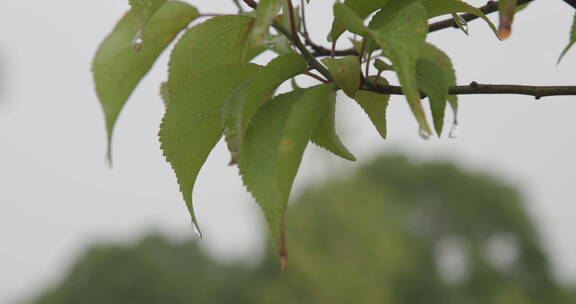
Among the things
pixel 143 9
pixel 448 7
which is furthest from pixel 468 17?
pixel 143 9

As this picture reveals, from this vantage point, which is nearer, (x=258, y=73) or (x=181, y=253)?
(x=258, y=73)

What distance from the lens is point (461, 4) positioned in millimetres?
614

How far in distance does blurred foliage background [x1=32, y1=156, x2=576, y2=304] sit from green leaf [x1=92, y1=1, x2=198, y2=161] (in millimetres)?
12967

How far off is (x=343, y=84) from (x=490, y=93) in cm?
13

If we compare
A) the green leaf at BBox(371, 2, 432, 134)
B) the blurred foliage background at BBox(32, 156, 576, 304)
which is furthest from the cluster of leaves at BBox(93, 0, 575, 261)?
the blurred foliage background at BBox(32, 156, 576, 304)

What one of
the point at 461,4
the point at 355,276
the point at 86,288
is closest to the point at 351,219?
the point at 355,276

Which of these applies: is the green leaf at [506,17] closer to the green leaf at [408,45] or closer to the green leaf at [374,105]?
the green leaf at [408,45]

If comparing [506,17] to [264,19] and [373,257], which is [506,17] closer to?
[264,19]

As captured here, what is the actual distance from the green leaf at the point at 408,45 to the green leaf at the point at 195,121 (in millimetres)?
144

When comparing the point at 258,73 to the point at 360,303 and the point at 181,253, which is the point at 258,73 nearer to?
the point at 360,303

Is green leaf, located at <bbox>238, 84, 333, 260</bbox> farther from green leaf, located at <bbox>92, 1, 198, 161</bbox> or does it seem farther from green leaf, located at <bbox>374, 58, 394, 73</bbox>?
green leaf, located at <bbox>92, 1, 198, 161</bbox>

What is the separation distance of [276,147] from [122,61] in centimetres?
Result: 33

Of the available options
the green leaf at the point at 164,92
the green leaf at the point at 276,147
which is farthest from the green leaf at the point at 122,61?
the green leaf at the point at 276,147

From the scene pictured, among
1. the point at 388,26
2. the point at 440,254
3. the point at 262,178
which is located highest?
the point at 388,26
